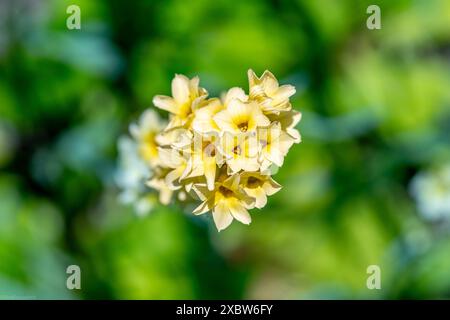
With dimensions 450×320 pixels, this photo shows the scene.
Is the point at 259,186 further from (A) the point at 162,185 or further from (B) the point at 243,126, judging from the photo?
(A) the point at 162,185

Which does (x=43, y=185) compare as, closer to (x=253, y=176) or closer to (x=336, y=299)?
(x=336, y=299)

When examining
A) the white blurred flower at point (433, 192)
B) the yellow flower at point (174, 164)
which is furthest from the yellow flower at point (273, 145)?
the white blurred flower at point (433, 192)

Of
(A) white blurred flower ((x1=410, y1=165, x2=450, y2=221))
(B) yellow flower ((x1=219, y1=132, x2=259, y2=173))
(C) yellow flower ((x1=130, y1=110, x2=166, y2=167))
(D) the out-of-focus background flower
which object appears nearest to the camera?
(B) yellow flower ((x1=219, y1=132, x2=259, y2=173))

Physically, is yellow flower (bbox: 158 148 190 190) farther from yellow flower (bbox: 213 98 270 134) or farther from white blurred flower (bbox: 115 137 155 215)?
white blurred flower (bbox: 115 137 155 215)

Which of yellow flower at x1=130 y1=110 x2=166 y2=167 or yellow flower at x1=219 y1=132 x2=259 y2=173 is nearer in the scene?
yellow flower at x1=219 y1=132 x2=259 y2=173

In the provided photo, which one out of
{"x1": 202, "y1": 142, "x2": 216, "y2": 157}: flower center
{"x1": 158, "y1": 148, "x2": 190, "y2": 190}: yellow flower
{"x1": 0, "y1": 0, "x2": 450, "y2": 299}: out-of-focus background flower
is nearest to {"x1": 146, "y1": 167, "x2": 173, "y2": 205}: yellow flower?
{"x1": 158, "y1": 148, "x2": 190, "y2": 190}: yellow flower

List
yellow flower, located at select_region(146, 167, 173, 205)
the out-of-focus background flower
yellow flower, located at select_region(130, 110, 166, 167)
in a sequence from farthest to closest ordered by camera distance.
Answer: the out-of-focus background flower → yellow flower, located at select_region(130, 110, 166, 167) → yellow flower, located at select_region(146, 167, 173, 205)

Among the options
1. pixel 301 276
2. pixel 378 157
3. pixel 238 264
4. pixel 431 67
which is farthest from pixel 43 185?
pixel 431 67

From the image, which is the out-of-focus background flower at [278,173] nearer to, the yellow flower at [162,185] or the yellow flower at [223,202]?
the yellow flower at [162,185]
